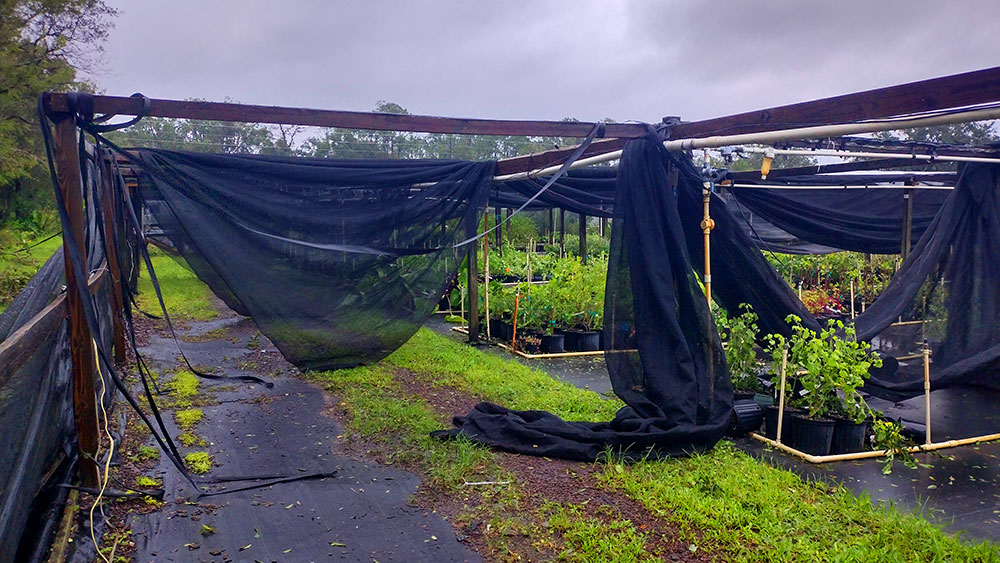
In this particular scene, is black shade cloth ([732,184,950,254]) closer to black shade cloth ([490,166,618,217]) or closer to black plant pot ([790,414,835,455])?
black shade cloth ([490,166,618,217])

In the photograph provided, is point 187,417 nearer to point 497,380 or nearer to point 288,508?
point 288,508

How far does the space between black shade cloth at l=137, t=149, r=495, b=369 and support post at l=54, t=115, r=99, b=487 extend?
1.02m

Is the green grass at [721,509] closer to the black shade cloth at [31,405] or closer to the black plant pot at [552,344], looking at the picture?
the black shade cloth at [31,405]

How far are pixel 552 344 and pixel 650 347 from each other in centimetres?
375

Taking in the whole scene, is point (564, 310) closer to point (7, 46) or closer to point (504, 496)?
point (504, 496)

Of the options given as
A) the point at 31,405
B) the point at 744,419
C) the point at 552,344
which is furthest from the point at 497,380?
the point at 31,405

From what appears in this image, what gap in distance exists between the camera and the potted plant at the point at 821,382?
4.50 meters

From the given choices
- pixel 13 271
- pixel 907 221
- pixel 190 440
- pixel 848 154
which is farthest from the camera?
pixel 13 271

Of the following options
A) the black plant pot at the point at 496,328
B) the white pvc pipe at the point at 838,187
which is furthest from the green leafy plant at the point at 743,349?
the black plant pot at the point at 496,328

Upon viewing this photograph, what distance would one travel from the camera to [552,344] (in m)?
8.32

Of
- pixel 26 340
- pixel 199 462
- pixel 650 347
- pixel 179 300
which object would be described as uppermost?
pixel 26 340

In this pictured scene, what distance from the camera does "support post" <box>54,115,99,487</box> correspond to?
137 inches

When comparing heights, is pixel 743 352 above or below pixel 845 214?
below

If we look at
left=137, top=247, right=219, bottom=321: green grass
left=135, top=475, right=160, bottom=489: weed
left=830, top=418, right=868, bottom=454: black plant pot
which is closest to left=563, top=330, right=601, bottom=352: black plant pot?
left=830, top=418, right=868, bottom=454: black plant pot
